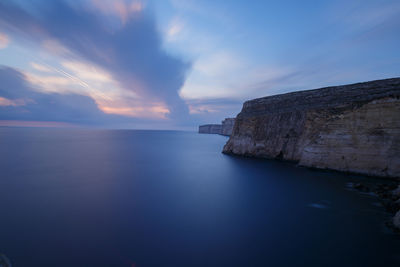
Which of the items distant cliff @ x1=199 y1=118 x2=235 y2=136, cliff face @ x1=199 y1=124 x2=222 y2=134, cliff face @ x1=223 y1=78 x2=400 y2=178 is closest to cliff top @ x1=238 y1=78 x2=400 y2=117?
cliff face @ x1=223 y1=78 x2=400 y2=178

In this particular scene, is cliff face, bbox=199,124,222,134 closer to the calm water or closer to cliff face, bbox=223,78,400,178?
cliff face, bbox=223,78,400,178

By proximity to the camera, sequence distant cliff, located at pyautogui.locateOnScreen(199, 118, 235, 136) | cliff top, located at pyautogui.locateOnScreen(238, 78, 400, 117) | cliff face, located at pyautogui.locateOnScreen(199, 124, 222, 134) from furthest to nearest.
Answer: cliff face, located at pyautogui.locateOnScreen(199, 124, 222, 134), distant cliff, located at pyautogui.locateOnScreen(199, 118, 235, 136), cliff top, located at pyautogui.locateOnScreen(238, 78, 400, 117)

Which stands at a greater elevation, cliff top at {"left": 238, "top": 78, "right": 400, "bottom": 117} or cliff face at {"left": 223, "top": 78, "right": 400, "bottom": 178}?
cliff top at {"left": 238, "top": 78, "right": 400, "bottom": 117}

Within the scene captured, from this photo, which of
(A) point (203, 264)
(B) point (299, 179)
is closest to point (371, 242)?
(A) point (203, 264)

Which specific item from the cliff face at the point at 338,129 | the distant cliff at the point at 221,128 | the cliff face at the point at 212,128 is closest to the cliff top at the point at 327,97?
the cliff face at the point at 338,129

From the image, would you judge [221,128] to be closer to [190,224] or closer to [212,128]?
[212,128]

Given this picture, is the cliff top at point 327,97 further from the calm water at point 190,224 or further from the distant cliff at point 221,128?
the distant cliff at point 221,128
